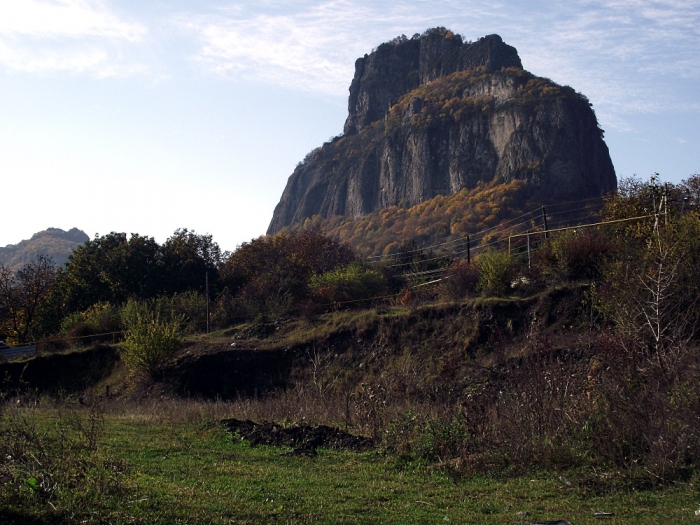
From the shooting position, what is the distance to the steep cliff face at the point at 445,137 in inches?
3930

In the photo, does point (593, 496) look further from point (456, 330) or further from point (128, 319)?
point (128, 319)

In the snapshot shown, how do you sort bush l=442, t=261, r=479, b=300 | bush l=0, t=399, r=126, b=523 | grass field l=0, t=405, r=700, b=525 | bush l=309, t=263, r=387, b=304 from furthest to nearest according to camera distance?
1. bush l=309, t=263, r=387, b=304
2. bush l=442, t=261, r=479, b=300
3. grass field l=0, t=405, r=700, b=525
4. bush l=0, t=399, r=126, b=523

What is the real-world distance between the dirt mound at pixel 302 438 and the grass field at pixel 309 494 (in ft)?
2.22

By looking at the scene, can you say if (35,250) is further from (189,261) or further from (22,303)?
(189,261)

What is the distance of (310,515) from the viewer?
691 cm

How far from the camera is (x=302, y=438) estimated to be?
12.7 meters

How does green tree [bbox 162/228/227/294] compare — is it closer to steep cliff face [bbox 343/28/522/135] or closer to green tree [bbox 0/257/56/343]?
green tree [bbox 0/257/56/343]

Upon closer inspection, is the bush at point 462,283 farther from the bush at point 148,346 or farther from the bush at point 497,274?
the bush at point 148,346

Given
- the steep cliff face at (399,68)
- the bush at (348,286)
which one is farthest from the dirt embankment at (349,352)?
the steep cliff face at (399,68)

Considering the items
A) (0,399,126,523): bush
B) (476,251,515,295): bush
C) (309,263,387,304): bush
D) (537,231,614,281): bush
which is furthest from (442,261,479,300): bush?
(0,399,126,523): bush

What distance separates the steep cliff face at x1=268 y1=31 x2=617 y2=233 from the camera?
99.8 meters

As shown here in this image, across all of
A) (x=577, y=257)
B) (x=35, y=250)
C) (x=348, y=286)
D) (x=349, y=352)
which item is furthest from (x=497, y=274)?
(x=35, y=250)

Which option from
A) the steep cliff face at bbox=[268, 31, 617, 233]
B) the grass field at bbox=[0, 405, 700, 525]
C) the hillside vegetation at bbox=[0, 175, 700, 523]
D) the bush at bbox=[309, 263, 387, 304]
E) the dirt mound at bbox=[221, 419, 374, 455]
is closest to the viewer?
the grass field at bbox=[0, 405, 700, 525]

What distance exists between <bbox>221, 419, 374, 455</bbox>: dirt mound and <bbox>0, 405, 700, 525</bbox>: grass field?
0.68 metres
